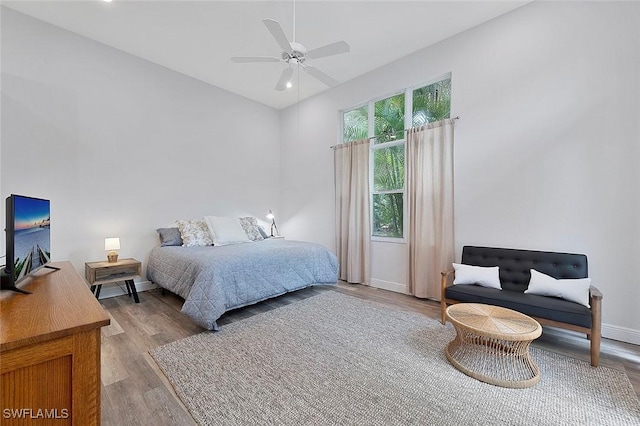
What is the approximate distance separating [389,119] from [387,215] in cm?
147

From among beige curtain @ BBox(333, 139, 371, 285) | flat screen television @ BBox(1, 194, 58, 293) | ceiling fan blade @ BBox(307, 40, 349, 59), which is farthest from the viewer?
beige curtain @ BBox(333, 139, 371, 285)

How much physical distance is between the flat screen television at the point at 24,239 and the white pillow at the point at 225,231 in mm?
2228

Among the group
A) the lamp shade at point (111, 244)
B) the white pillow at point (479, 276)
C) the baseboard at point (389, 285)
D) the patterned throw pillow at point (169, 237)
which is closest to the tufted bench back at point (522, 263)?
the white pillow at point (479, 276)

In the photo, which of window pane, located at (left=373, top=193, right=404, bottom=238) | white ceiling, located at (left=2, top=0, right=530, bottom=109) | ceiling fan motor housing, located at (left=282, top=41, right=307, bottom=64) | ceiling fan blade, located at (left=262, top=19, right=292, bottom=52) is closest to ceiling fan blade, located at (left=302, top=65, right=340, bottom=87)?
ceiling fan motor housing, located at (left=282, top=41, right=307, bottom=64)

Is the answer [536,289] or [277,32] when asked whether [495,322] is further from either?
[277,32]

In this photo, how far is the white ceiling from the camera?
2902mm

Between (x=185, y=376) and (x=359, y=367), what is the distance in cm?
124

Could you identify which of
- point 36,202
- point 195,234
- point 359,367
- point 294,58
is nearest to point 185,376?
point 359,367

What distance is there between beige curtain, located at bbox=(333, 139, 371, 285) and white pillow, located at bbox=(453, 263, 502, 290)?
5.18ft

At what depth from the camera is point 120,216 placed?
12.3ft

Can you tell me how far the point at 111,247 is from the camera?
3.44m

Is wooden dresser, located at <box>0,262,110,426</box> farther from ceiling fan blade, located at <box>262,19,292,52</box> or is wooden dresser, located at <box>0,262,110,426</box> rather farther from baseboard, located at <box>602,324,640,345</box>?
baseboard, located at <box>602,324,640,345</box>

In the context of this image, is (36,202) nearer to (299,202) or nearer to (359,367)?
(359,367)

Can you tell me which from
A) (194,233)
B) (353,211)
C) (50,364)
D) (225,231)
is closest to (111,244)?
(194,233)
